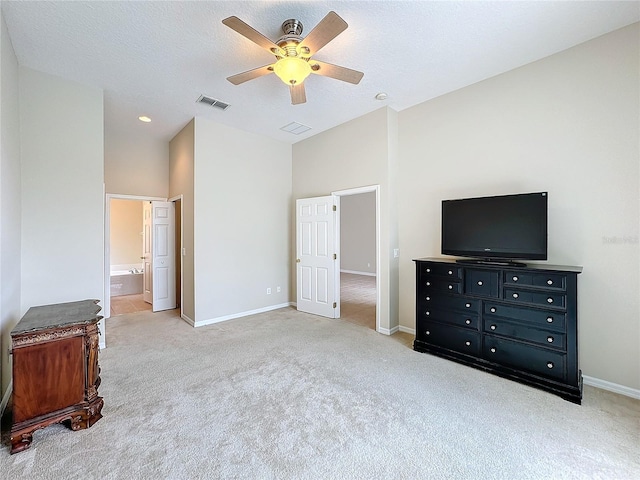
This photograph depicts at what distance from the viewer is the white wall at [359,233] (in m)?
9.72

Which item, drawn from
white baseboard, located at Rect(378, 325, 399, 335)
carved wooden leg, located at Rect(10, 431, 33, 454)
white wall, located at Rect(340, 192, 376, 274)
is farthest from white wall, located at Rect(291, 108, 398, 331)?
white wall, located at Rect(340, 192, 376, 274)

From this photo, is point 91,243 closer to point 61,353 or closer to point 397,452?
point 61,353

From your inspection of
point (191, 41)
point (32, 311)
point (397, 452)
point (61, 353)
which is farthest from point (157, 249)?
point (397, 452)

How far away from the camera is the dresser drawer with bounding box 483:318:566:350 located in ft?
7.95

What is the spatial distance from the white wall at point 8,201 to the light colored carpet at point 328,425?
0.89 meters

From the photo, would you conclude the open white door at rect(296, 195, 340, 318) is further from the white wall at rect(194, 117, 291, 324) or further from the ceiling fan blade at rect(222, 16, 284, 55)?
the ceiling fan blade at rect(222, 16, 284, 55)

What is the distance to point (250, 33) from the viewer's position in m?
2.04

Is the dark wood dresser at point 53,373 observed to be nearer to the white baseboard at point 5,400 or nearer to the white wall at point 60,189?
the white baseboard at point 5,400

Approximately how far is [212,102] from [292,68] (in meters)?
1.93

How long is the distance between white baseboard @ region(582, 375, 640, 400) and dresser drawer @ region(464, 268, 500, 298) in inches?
43.2

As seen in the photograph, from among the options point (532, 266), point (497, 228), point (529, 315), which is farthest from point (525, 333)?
point (497, 228)

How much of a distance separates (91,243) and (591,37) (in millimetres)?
5627

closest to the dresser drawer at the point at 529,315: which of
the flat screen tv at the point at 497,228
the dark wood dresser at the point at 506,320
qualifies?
the dark wood dresser at the point at 506,320

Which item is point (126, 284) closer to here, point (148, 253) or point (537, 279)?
point (148, 253)
